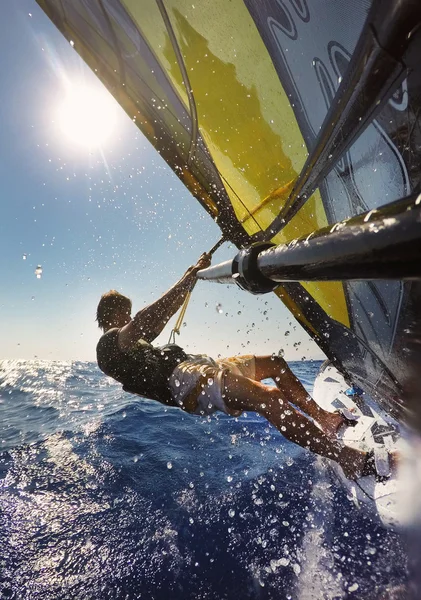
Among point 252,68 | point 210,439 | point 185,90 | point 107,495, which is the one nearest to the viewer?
point 252,68

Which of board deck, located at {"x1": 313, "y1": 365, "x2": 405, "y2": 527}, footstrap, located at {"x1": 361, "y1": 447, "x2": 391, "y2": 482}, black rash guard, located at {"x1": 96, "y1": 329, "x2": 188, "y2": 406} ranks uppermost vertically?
black rash guard, located at {"x1": 96, "y1": 329, "x2": 188, "y2": 406}

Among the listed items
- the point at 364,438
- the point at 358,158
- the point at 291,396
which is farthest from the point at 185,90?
the point at 364,438

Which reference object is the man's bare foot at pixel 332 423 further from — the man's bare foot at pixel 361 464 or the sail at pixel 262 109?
the man's bare foot at pixel 361 464

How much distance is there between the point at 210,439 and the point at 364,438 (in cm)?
336

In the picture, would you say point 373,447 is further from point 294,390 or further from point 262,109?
point 262,109

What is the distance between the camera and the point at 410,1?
75cm

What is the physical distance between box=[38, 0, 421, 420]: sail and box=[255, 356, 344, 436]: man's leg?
0.76 m

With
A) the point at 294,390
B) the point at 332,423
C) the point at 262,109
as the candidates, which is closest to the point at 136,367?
the point at 294,390

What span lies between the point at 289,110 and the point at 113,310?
10.4ft

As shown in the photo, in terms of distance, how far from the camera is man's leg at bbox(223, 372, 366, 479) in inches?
107

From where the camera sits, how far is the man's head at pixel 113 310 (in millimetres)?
4023

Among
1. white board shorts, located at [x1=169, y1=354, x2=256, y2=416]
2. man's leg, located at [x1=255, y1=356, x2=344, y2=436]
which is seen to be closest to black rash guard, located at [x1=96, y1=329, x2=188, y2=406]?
white board shorts, located at [x1=169, y1=354, x2=256, y2=416]

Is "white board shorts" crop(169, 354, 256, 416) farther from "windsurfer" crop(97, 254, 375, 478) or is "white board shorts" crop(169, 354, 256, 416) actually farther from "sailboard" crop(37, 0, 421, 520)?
"sailboard" crop(37, 0, 421, 520)

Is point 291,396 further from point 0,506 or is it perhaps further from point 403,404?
point 0,506
